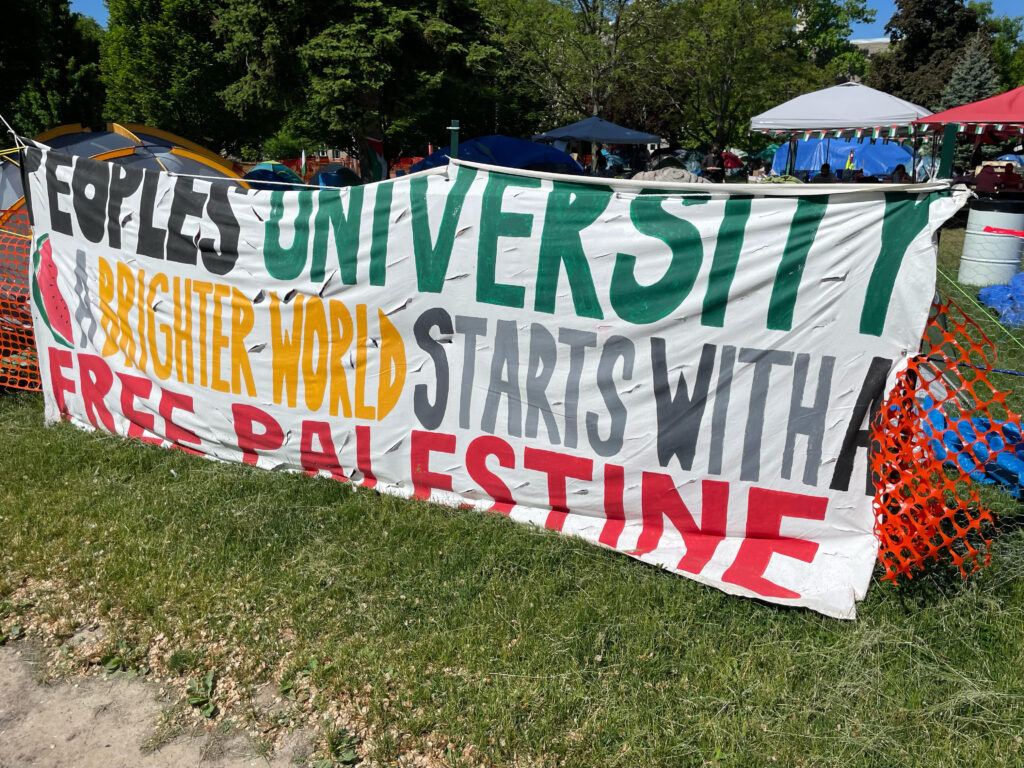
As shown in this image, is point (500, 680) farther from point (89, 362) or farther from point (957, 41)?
point (957, 41)

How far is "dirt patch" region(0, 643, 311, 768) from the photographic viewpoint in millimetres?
2844

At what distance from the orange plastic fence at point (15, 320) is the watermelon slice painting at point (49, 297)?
83 cm

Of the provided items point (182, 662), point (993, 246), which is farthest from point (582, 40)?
point (182, 662)

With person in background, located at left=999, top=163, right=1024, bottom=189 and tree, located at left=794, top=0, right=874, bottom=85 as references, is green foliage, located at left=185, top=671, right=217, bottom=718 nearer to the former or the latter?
person in background, located at left=999, top=163, right=1024, bottom=189

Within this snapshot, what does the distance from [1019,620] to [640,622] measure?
1.55 metres

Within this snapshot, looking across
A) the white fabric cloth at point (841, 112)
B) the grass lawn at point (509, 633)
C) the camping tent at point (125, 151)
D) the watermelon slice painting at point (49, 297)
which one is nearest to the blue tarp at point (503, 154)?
the white fabric cloth at point (841, 112)

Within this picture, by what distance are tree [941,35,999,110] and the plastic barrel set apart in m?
33.2

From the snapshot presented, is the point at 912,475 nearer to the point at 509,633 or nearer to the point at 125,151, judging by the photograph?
the point at 509,633

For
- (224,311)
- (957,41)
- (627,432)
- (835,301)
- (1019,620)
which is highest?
(957,41)

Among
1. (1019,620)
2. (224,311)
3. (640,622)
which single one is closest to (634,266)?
(640,622)

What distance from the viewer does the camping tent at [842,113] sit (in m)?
14.1

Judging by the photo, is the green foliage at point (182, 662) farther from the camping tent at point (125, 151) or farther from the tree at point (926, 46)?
the tree at point (926, 46)

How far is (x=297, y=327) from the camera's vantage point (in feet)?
15.5

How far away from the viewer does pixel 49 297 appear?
559 cm
